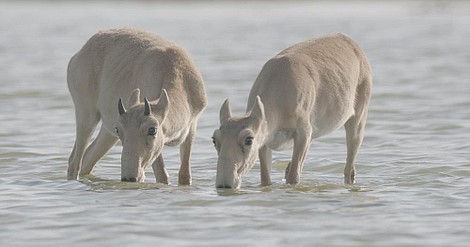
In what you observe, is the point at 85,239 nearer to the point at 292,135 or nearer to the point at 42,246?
the point at 42,246

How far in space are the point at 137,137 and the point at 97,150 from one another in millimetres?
2822

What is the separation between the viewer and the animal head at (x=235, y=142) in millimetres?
11680

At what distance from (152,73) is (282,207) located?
2.41m

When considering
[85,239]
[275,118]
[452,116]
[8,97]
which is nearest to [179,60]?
[275,118]

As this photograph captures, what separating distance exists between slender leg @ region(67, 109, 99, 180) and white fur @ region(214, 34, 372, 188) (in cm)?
227

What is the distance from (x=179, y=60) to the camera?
523 inches

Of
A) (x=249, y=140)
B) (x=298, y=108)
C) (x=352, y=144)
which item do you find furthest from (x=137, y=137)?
(x=352, y=144)

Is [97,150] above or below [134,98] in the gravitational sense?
below

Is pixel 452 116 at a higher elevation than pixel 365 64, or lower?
lower

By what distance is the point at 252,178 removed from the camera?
14352mm

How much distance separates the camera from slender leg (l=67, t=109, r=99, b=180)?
14179mm

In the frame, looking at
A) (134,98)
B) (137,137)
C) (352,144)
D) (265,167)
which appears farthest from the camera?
(352,144)

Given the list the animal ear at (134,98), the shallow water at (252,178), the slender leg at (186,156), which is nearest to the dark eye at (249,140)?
the shallow water at (252,178)

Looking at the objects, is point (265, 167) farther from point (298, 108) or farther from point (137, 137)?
point (137, 137)
